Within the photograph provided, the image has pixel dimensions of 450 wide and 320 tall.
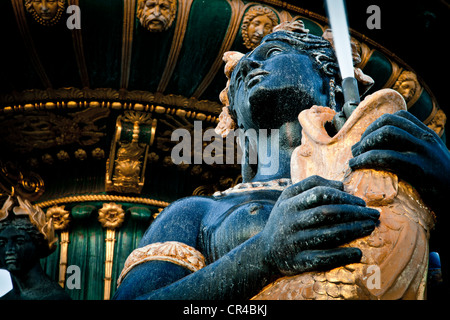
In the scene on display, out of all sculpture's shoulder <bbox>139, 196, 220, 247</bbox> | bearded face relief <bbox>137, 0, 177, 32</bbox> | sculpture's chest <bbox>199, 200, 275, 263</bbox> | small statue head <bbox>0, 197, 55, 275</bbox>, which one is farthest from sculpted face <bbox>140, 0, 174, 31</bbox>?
sculpture's chest <bbox>199, 200, 275, 263</bbox>

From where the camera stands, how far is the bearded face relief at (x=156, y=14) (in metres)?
5.28

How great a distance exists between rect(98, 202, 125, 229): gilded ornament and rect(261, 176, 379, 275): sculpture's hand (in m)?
3.40

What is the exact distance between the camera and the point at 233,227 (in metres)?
3.21

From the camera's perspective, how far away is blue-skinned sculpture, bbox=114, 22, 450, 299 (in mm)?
2484

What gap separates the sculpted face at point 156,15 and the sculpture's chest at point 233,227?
2175mm

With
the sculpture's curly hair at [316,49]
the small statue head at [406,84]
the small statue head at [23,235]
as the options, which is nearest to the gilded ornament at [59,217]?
the small statue head at [23,235]

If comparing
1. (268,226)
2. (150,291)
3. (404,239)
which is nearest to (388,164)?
(404,239)

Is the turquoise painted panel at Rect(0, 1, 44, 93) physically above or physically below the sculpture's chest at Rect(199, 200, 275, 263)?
above

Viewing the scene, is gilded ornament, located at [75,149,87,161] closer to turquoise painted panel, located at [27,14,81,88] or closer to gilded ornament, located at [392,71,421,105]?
turquoise painted panel, located at [27,14,81,88]

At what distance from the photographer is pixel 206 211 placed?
11.7 feet

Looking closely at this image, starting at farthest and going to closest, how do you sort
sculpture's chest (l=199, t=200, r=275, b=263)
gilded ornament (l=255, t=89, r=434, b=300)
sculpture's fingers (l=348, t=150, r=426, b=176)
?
sculpture's chest (l=199, t=200, r=275, b=263), sculpture's fingers (l=348, t=150, r=426, b=176), gilded ornament (l=255, t=89, r=434, b=300)

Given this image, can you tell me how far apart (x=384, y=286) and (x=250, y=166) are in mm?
1584

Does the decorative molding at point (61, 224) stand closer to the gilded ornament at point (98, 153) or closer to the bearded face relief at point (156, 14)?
the gilded ornament at point (98, 153)

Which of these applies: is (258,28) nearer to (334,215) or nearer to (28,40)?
(28,40)
